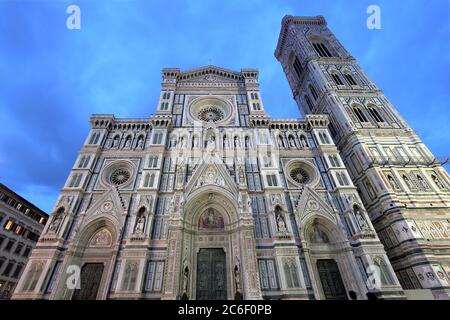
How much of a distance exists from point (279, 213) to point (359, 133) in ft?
42.7

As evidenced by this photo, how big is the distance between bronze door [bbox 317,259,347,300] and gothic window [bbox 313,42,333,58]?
29289 mm

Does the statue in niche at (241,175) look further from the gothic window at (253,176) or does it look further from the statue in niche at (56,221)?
the statue in niche at (56,221)

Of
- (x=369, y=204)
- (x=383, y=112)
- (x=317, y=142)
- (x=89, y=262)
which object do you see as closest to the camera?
(x=89, y=262)

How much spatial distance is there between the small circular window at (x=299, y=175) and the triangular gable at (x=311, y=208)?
5.97 ft

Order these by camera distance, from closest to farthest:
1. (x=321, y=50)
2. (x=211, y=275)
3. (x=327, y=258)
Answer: (x=211, y=275), (x=327, y=258), (x=321, y=50)

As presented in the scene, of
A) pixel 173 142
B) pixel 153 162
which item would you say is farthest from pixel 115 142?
pixel 173 142

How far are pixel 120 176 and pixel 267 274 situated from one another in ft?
47.3

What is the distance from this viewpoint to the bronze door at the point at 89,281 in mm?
13562

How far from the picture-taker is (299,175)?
64.1 ft

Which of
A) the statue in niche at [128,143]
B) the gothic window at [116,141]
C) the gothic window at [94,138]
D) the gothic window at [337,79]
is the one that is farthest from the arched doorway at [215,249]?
the gothic window at [337,79]

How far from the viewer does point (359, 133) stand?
2139 centimetres

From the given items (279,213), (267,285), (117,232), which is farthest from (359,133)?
(117,232)

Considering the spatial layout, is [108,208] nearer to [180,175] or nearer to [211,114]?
[180,175]
